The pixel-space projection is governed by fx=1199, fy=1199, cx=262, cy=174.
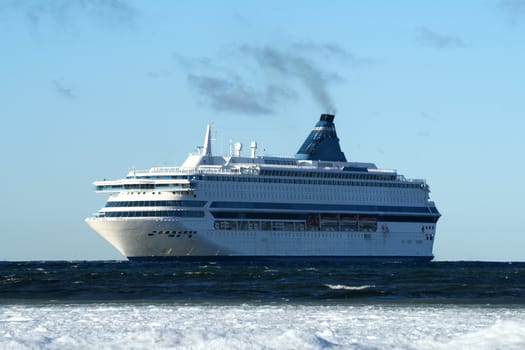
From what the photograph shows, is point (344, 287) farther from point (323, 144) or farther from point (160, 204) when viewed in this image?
point (323, 144)

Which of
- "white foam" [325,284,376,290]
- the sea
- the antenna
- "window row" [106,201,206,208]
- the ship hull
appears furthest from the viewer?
the antenna

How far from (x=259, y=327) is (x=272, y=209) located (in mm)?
87305

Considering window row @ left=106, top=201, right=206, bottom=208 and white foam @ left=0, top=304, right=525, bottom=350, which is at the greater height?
window row @ left=106, top=201, right=206, bottom=208

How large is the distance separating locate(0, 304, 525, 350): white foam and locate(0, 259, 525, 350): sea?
3cm

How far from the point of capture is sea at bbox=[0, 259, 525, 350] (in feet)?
89.5

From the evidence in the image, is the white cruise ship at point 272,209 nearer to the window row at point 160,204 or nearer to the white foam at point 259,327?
the window row at point 160,204

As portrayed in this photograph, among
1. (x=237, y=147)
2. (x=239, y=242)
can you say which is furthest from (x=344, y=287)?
(x=237, y=147)

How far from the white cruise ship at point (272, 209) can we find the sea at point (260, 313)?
4145 centimetres

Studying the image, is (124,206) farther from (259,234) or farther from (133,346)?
(133,346)

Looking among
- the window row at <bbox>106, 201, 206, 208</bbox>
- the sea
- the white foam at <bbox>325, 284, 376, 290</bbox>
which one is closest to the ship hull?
the window row at <bbox>106, 201, 206, 208</bbox>

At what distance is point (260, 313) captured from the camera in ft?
124

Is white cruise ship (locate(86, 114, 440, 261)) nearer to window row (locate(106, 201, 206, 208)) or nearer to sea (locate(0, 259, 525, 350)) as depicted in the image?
window row (locate(106, 201, 206, 208))

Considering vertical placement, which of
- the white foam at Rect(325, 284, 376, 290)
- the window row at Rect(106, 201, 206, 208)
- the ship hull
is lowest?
the white foam at Rect(325, 284, 376, 290)

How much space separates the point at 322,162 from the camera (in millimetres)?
129750
